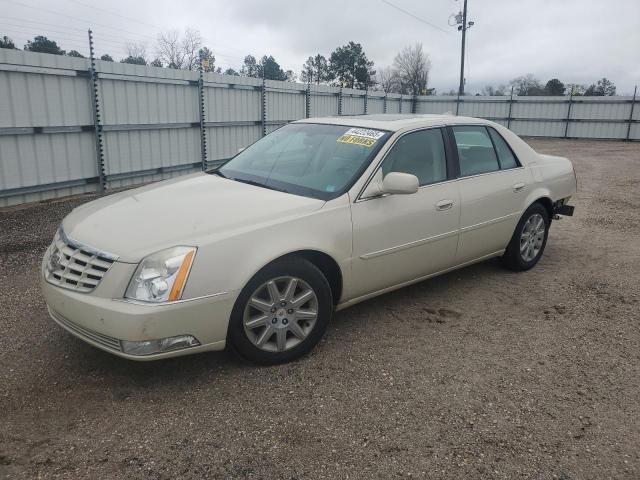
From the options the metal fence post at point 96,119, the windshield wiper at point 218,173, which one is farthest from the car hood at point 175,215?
the metal fence post at point 96,119

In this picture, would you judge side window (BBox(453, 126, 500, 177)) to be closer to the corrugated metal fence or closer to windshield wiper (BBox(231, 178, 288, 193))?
windshield wiper (BBox(231, 178, 288, 193))

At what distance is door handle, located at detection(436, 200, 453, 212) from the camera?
415 cm

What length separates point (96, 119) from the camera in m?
9.16

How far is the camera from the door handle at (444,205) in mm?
4154

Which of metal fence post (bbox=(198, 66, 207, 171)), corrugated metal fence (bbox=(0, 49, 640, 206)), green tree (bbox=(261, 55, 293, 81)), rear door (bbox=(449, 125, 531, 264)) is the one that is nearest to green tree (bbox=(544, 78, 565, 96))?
green tree (bbox=(261, 55, 293, 81))

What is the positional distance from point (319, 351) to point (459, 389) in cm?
98

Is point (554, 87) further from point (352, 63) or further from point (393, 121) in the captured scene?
point (393, 121)

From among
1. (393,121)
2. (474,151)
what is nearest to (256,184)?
(393,121)

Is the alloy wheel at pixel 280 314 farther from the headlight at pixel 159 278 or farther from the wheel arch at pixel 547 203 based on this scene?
the wheel arch at pixel 547 203

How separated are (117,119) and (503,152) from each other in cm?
730

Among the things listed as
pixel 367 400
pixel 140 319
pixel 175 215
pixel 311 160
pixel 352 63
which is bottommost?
pixel 367 400

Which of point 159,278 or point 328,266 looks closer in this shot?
point 159,278

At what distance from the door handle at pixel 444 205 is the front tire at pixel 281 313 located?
4.20 feet

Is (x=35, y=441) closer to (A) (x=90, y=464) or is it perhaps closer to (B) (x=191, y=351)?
(A) (x=90, y=464)
